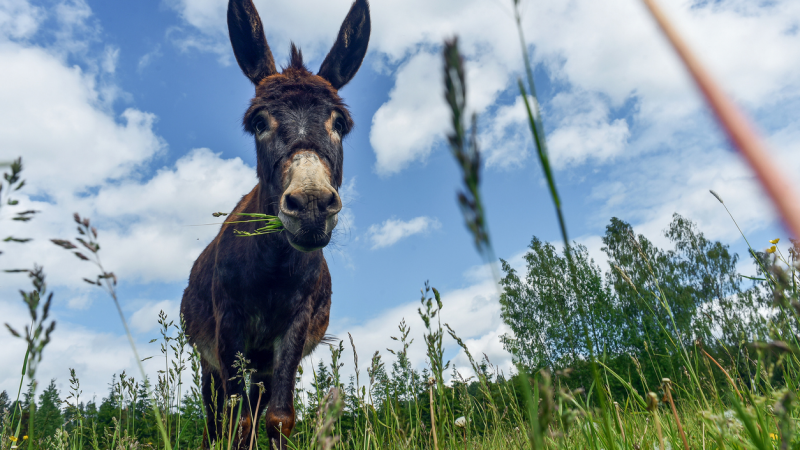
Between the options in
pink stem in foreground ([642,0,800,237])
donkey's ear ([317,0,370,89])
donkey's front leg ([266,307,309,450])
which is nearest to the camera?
pink stem in foreground ([642,0,800,237])

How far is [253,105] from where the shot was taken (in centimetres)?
393

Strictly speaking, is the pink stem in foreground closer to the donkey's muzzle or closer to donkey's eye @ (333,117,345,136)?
the donkey's muzzle

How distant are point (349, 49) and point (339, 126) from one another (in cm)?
137

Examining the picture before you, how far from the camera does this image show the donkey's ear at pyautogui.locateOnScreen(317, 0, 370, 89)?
187 inches

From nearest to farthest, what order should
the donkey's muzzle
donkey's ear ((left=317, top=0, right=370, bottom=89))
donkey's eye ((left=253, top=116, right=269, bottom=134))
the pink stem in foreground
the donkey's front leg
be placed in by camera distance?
the pink stem in foreground < the donkey's muzzle < the donkey's front leg < donkey's eye ((left=253, top=116, right=269, bottom=134)) < donkey's ear ((left=317, top=0, right=370, bottom=89))

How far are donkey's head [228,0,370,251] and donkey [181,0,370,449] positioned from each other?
1cm

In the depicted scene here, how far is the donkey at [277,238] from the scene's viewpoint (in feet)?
11.1

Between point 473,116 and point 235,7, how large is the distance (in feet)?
16.0

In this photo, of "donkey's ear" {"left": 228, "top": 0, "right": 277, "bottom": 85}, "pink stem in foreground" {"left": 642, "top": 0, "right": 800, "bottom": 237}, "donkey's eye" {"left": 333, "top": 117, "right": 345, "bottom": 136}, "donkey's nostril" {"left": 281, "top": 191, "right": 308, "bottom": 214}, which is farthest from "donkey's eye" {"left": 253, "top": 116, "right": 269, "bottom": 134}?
"pink stem in foreground" {"left": 642, "top": 0, "right": 800, "bottom": 237}

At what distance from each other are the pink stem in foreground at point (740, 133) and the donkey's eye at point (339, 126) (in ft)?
12.2

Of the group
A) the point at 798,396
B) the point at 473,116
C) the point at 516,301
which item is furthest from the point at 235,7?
the point at 516,301

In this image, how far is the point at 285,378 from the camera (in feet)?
11.9

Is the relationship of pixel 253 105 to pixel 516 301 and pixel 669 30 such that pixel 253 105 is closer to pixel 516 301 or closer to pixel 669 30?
pixel 669 30

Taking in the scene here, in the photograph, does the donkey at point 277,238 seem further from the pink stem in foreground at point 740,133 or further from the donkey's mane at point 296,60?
the pink stem in foreground at point 740,133
